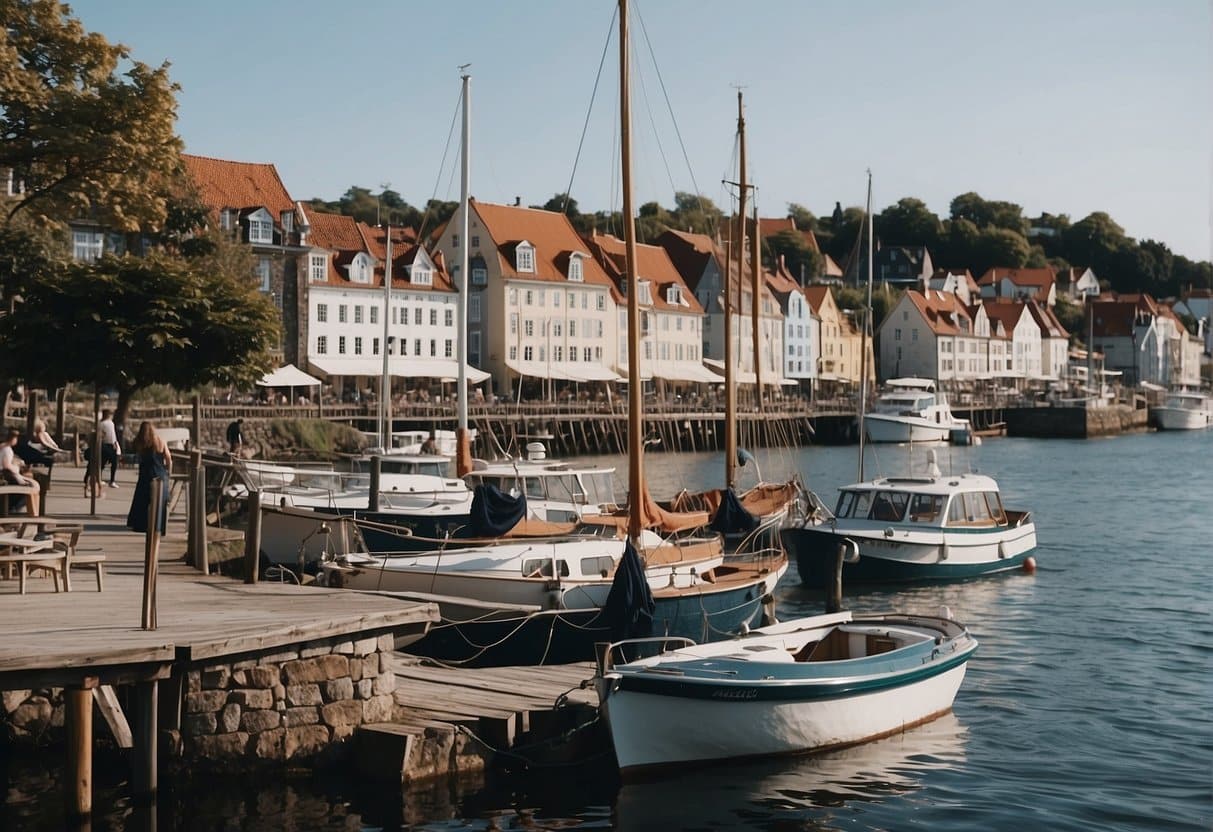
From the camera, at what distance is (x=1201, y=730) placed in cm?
1961

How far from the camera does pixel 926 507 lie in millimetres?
33875

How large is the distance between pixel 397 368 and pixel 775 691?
226ft

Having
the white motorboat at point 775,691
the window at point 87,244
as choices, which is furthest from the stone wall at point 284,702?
the window at point 87,244

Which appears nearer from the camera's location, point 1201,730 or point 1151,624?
point 1201,730

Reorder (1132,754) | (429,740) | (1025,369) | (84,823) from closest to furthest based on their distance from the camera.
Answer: (84,823) → (429,740) → (1132,754) → (1025,369)

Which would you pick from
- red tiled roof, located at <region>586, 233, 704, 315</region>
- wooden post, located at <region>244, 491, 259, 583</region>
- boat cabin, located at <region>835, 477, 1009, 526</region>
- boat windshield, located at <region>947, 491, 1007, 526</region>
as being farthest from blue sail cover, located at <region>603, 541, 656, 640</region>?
red tiled roof, located at <region>586, 233, 704, 315</region>

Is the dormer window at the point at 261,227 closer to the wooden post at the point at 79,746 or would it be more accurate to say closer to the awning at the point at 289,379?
the awning at the point at 289,379

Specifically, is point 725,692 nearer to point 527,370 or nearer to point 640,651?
point 640,651

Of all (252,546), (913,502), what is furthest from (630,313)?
(913,502)

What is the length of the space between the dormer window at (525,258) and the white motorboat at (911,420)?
2477 cm

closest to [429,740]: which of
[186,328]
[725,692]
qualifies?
[725,692]

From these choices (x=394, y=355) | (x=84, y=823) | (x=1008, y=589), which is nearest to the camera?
(x=84, y=823)

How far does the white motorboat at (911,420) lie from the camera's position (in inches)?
3834

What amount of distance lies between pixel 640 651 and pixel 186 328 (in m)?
11.2
